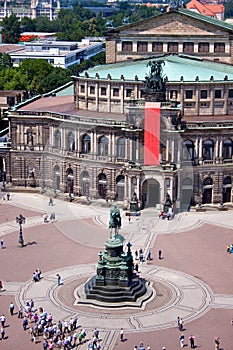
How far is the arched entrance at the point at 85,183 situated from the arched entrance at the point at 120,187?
511 cm

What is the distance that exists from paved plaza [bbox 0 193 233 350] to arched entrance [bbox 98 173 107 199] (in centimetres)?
346

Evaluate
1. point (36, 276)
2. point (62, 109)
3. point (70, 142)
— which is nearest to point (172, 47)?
point (62, 109)

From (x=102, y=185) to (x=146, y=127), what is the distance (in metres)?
12.4

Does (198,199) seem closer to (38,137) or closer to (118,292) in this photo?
(38,137)

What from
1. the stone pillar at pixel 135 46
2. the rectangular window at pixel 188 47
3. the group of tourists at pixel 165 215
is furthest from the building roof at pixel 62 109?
the rectangular window at pixel 188 47

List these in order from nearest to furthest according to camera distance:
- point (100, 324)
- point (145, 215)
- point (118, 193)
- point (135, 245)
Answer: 1. point (100, 324)
2. point (135, 245)
3. point (145, 215)
4. point (118, 193)

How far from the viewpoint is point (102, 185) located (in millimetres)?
117438

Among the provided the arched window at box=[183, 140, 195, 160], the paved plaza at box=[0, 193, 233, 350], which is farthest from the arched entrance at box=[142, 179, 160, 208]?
the arched window at box=[183, 140, 195, 160]

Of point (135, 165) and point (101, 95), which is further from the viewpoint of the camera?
point (101, 95)

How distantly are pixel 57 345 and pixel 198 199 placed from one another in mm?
52235

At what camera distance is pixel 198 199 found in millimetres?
114875

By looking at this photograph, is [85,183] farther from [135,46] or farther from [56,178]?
[135,46]

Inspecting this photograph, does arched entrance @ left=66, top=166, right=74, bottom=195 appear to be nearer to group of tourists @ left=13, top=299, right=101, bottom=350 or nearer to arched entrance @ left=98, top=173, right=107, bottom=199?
arched entrance @ left=98, top=173, right=107, bottom=199

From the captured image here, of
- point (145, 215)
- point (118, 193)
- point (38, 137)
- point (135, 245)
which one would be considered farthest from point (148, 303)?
point (38, 137)
